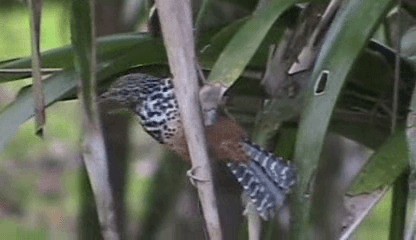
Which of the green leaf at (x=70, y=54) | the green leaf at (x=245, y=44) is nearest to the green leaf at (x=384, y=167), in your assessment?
the green leaf at (x=245, y=44)

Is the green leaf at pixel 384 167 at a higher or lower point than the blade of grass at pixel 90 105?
lower

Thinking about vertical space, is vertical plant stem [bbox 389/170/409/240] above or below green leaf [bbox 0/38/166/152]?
below

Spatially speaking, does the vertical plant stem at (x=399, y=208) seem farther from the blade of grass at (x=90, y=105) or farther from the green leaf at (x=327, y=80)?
the blade of grass at (x=90, y=105)

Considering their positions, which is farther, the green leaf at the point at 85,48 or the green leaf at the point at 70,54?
the green leaf at the point at 70,54

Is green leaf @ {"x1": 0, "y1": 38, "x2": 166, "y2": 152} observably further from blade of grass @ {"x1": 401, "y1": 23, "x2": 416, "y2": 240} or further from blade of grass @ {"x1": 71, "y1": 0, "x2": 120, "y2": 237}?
blade of grass @ {"x1": 401, "y1": 23, "x2": 416, "y2": 240}

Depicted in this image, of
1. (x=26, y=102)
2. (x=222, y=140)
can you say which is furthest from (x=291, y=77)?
(x=26, y=102)

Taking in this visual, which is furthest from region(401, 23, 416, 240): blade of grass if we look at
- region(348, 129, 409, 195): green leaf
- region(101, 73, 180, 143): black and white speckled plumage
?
region(101, 73, 180, 143): black and white speckled plumage
